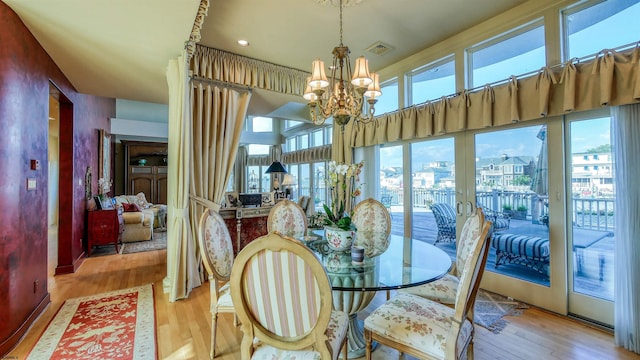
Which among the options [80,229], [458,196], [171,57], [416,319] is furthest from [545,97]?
[80,229]

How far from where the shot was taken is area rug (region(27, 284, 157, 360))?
6.77 ft

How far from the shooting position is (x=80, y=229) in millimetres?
4395

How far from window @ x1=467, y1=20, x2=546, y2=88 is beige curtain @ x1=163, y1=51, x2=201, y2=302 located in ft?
11.3

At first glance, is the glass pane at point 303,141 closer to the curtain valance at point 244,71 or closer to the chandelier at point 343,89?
the curtain valance at point 244,71

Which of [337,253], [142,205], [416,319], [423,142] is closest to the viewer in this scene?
[416,319]

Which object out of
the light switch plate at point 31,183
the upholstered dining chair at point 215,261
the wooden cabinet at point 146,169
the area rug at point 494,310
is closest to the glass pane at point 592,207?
the area rug at point 494,310

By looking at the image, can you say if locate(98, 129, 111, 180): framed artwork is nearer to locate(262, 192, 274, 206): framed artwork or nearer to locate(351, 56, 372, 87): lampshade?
locate(262, 192, 274, 206): framed artwork

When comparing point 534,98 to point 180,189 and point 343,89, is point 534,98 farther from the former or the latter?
point 180,189

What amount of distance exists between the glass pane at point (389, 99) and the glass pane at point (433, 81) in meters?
0.33

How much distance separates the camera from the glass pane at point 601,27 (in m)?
2.29

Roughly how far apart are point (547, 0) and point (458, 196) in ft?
7.16

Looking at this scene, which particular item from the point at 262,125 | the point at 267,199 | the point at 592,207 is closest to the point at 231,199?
the point at 267,199

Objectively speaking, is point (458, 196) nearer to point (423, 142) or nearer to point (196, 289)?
point (423, 142)

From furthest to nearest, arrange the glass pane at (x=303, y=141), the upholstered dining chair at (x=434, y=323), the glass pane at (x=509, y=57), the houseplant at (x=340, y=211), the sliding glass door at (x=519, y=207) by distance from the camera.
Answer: the glass pane at (x=303, y=141) → the glass pane at (x=509, y=57) → the sliding glass door at (x=519, y=207) → the houseplant at (x=340, y=211) → the upholstered dining chair at (x=434, y=323)
